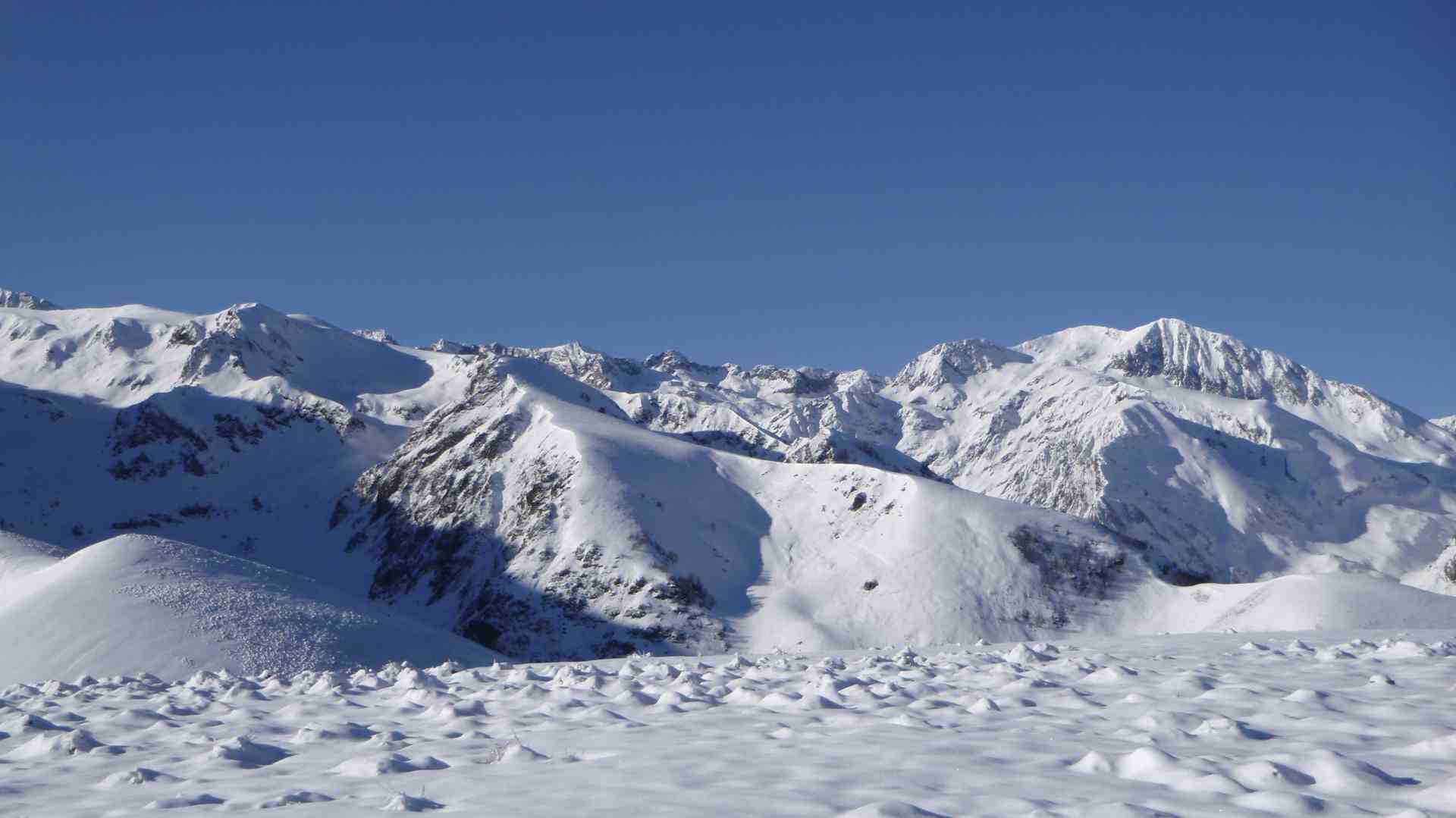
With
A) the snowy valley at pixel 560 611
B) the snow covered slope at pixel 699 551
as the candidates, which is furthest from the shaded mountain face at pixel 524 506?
the snowy valley at pixel 560 611

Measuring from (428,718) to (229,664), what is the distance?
25.9 m

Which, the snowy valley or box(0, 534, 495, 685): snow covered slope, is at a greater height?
the snowy valley

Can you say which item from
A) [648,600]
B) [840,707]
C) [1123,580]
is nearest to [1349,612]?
[1123,580]

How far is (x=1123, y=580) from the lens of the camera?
77.9 m

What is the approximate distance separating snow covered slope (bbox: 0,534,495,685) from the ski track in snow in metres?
20.6

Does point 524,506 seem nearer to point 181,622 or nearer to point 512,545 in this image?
point 512,545

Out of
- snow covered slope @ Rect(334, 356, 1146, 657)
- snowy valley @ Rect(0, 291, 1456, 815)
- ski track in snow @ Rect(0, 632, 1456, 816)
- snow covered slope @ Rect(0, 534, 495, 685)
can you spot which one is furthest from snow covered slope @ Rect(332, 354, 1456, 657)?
ski track in snow @ Rect(0, 632, 1456, 816)

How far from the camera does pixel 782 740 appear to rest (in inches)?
397

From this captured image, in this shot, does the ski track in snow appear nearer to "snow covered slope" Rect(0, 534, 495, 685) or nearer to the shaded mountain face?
"snow covered slope" Rect(0, 534, 495, 685)

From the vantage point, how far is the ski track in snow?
7746 millimetres

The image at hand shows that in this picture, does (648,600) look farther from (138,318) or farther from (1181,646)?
(138,318)

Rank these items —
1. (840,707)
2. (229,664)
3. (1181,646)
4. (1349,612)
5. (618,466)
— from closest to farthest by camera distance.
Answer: (840,707)
(1181,646)
(229,664)
(1349,612)
(618,466)

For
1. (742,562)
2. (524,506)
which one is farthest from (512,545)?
(742,562)

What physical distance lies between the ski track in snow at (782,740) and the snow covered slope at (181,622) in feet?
67.4
